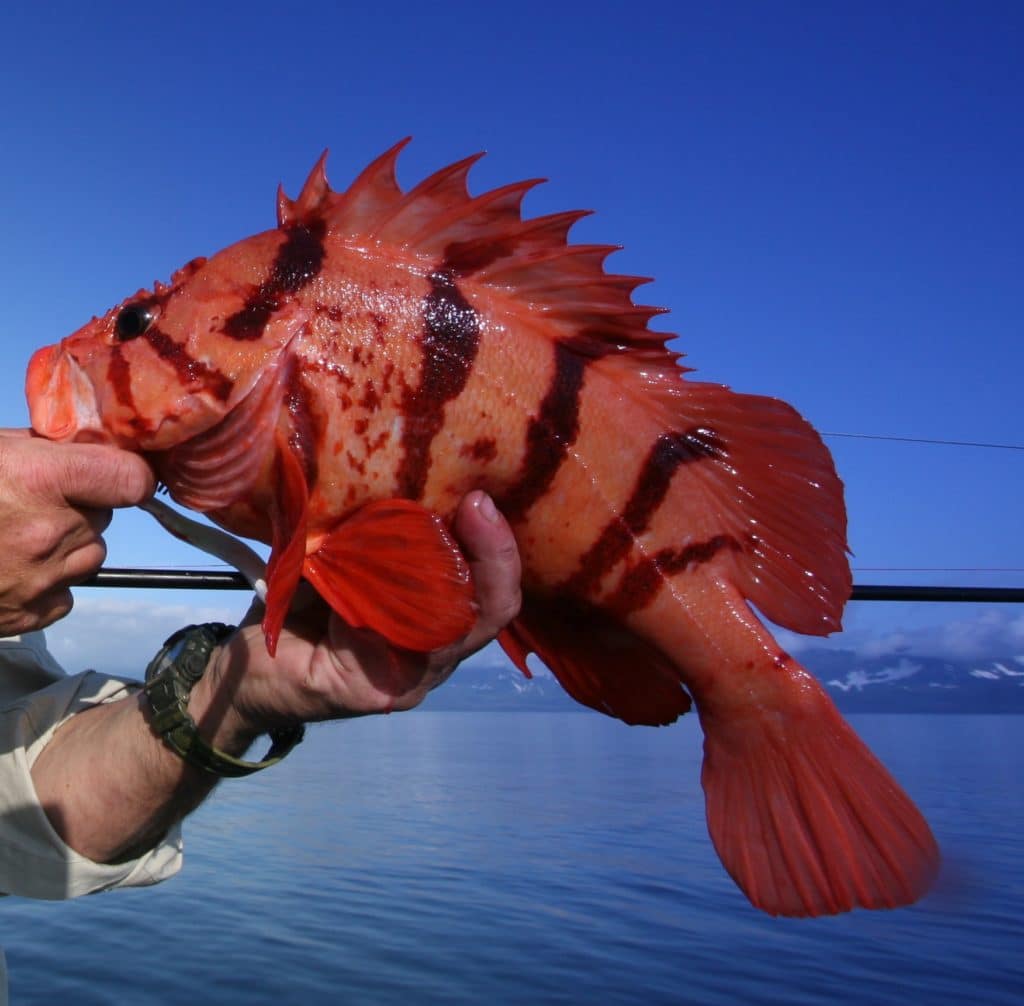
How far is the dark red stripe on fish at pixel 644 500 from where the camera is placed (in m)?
2.12

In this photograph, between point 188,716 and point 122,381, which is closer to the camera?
point 122,381

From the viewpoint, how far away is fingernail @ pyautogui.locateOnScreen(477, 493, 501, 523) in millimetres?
2027

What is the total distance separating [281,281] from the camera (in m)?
2.14

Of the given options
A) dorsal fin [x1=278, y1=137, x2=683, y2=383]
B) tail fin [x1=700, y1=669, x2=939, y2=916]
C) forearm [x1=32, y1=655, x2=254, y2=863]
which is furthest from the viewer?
forearm [x1=32, y1=655, x2=254, y2=863]

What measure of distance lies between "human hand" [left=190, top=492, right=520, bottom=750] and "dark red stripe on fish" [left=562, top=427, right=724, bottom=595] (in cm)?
17

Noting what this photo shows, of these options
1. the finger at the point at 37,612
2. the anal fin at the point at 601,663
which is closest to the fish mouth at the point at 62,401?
the finger at the point at 37,612

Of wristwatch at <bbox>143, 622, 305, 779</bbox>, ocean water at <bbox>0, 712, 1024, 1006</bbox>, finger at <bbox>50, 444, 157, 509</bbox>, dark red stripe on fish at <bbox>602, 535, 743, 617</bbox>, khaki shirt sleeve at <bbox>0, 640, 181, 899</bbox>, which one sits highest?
finger at <bbox>50, 444, 157, 509</bbox>

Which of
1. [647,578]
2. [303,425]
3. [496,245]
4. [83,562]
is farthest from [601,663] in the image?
[83,562]

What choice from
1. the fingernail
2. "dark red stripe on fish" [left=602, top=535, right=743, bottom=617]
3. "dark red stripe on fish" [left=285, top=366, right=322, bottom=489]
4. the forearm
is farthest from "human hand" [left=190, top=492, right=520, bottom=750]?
"dark red stripe on fish" [left=285, top=366, right=322, bottom=489]

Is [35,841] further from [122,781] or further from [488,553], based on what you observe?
[488,553]

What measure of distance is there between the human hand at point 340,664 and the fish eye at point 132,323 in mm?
793

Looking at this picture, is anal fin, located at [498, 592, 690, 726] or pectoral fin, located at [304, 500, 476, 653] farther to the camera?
anal fin, located at [498, 592, 690, 726]

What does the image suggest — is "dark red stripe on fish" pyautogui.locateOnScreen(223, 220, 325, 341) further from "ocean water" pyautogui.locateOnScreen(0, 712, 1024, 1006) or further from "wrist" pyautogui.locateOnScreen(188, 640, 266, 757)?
"ocean water" pyautogui.locateOnScreen(0, 712, 1024, 1006)

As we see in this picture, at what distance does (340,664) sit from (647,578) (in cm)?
76
